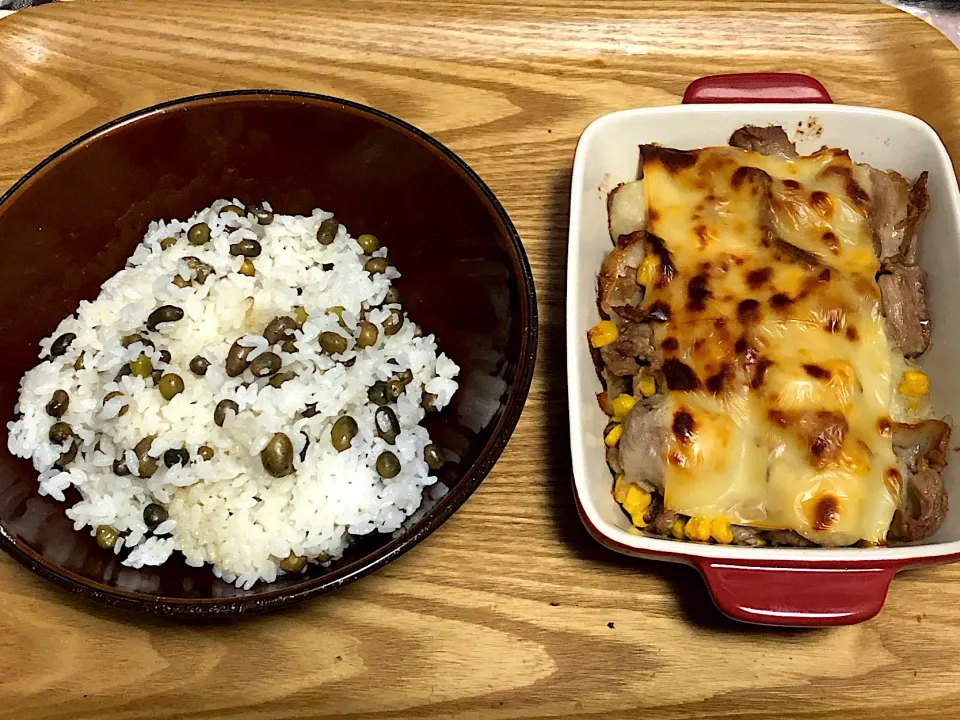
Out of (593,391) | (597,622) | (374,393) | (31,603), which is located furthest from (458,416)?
(31,603)

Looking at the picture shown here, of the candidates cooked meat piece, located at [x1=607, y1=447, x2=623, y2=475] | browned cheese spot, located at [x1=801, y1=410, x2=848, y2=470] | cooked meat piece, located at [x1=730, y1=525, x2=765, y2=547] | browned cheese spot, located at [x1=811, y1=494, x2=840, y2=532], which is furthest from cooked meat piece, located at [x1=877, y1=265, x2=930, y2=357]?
cooked meat piece, located at [x1=607, y1=447, x2=623, y2=475]

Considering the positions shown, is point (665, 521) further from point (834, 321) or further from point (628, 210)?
point (628, 210)

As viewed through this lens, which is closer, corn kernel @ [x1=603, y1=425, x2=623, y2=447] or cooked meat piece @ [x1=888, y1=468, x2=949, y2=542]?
cooked meat piece @ [x1=888, y1=468, x2=949, y2=542]

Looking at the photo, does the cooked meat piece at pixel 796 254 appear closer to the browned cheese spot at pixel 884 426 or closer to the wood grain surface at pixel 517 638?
the browned cheese spot at pixel 884 426

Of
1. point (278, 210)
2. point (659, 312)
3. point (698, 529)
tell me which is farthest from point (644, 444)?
point (278, 210)

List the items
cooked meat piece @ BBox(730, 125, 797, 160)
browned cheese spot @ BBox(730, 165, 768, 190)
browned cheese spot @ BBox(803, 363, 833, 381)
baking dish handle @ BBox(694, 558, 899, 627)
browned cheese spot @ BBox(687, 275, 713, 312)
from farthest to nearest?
cooked meat piece @ BBox(730, 125, 797, 160)
browned cheese spot @ BBox(730, 165, 768, 190)
browned cheese spot @ BBox(687, 275, 713, 312)
browned cheese spot @ BBox(803, 363, 833, 381)
baking dish handle @ BBox(694, 558, 899, 627)

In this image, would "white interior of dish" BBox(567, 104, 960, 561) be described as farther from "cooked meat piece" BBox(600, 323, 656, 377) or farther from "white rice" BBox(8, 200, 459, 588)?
"white rice" BBox(8, 200, 459, 588)
